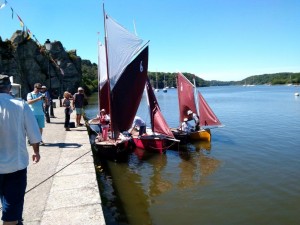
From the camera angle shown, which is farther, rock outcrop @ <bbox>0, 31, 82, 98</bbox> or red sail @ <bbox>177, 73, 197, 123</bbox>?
rock outcrop @ <bbox>0, 31, 82, 98</bbox>

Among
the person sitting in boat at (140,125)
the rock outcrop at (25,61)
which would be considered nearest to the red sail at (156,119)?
the person sitting in boat at (140,125)

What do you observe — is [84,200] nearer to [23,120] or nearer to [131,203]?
[23,120]

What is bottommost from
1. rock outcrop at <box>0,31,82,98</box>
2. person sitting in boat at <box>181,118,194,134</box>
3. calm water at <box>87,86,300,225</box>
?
calm water at <box>87,86,300,225</box>

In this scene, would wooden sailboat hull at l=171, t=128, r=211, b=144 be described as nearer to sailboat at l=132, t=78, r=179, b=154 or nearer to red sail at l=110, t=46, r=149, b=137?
sailboat at l=132, t=78, r=179, b=154

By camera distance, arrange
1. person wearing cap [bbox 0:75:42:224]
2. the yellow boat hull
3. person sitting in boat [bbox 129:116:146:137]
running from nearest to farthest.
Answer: person wearing cap [bbox 0:75:42:224], person sitting in boat [bbox 129:116:146:137], the yellow boat hull

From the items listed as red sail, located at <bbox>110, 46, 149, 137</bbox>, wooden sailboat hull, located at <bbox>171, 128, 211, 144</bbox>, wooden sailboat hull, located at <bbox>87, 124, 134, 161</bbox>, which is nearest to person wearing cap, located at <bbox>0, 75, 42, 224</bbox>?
wooden sailboat hull, located at <bbox>87, 124, 134, 161</bbox>

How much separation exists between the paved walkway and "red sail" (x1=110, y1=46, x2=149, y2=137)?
3815 mm

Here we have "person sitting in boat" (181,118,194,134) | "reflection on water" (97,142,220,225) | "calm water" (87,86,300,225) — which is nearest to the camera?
"calm water" (87,86,300,225)

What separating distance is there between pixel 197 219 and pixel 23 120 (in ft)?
19.3

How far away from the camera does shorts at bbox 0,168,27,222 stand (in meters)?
3.88

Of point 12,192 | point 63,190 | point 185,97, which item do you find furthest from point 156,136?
point 12,192

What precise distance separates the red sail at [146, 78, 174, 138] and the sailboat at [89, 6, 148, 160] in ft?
2.60

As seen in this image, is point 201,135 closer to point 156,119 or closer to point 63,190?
point 156,119

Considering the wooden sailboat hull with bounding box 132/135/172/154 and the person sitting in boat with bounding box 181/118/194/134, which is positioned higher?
the person sitting in boat with bounding box 181/118/194/134
